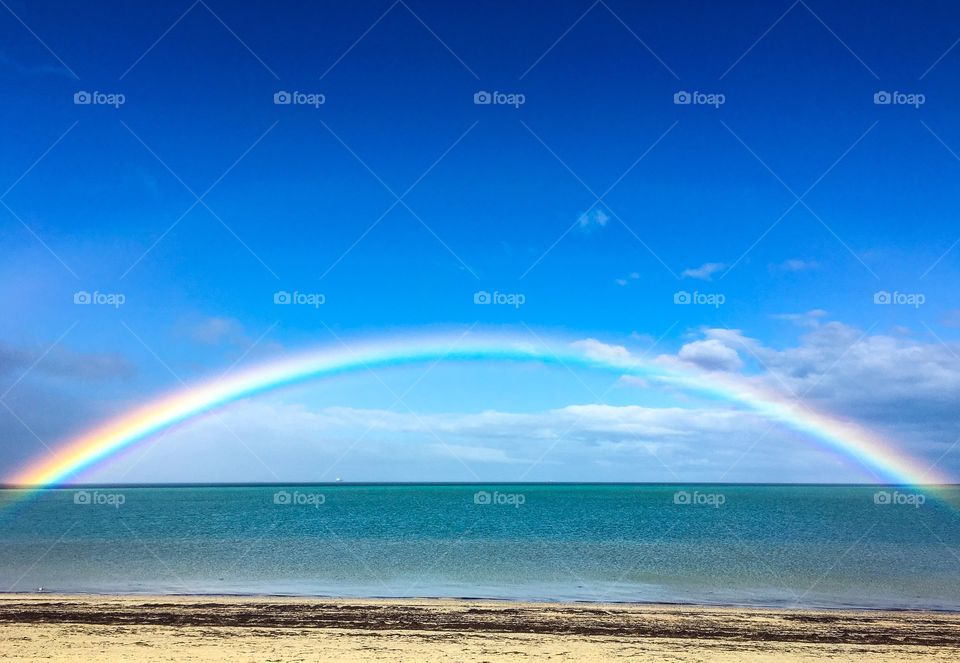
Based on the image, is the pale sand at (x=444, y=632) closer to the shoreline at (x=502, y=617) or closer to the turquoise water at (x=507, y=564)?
the shoreline at (x=502, y=617)

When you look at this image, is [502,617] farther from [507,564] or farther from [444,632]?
[507,564]

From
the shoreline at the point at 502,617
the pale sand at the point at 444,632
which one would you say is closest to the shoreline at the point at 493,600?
the shoreline at the point at 502,617

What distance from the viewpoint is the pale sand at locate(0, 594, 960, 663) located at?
47.1ft

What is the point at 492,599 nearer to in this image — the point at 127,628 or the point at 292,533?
the point at 127,628

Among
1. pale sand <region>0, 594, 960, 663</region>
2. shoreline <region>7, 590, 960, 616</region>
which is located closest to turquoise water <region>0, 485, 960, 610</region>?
shoreline <region>7, 590, 960, 616</region>

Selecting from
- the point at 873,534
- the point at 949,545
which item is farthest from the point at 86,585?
the point at 873,534

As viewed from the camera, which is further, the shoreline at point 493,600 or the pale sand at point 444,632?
the shoreline at point 493,600

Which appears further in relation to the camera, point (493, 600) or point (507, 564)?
point (507, 564)

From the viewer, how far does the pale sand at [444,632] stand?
14367 millimetres

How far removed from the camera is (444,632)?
16.3 metres

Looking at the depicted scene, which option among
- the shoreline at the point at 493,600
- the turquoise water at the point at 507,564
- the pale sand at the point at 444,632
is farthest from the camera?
the turquoise water at the point at 507,564

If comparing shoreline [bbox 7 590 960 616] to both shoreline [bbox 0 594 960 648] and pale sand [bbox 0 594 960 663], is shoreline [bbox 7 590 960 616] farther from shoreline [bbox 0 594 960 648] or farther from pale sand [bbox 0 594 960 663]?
pale sand [bbox 0 594 960 663]

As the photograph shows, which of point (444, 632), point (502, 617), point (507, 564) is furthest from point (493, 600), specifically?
point (507, 564)

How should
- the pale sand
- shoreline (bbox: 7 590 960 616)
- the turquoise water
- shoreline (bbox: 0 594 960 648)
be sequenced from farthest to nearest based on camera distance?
the turquoise water, shoreline (bbox: 7 590 960 616), shoreline (bbox: 0 594 960 648), the pale sand
